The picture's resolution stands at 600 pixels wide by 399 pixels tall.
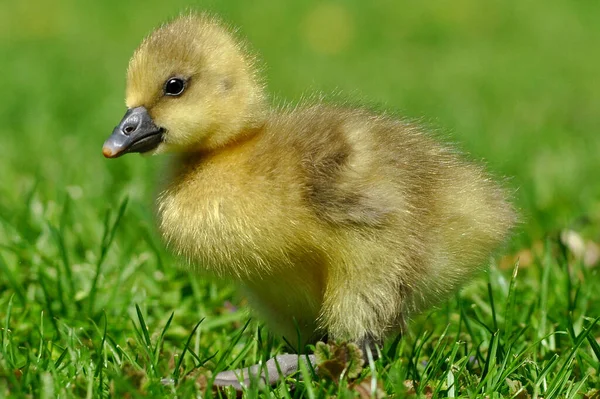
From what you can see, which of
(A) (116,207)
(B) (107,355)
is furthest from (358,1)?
(B) (107,355)

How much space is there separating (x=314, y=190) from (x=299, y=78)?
16.8 ft

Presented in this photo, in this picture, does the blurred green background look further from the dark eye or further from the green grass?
the dark eye

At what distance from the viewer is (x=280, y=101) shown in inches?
131

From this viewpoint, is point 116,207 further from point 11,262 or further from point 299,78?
point 299,78

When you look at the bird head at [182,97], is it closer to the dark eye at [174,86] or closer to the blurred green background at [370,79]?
the dark eye at [174,86]

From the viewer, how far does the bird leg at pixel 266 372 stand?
2.56m

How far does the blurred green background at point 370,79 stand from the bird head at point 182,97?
0.25 metres

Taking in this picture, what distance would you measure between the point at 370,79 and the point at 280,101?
4.52m

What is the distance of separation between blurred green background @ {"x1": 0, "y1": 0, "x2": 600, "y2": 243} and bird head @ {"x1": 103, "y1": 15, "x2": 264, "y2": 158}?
251 mm

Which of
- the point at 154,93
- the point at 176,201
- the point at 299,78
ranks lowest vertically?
the point at 299,78

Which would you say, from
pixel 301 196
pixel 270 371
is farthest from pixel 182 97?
pixel 270 371

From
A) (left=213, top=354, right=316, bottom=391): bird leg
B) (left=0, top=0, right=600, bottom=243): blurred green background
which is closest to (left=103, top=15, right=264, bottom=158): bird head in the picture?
(left=0, top=0, right=600, bottom=243): blurred green background

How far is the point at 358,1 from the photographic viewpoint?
32.5ft

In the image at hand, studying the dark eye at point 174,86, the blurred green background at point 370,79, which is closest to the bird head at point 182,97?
the dark eye at point 174,86
